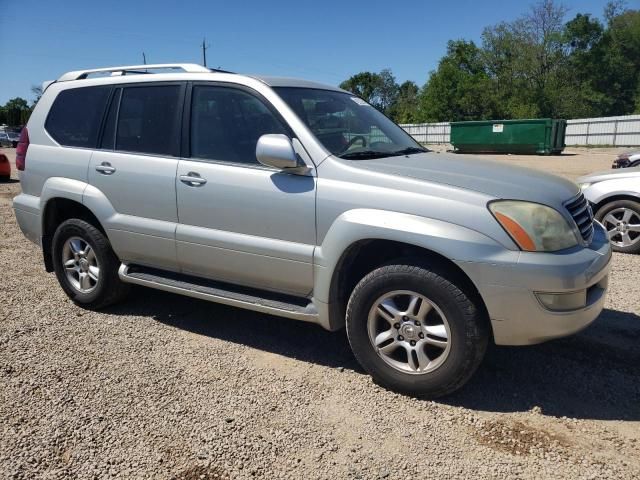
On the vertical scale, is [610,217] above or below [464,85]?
below

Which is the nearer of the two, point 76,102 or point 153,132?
point 153,132

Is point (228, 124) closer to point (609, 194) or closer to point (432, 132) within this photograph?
point (609, 194)

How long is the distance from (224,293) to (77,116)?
213 cm

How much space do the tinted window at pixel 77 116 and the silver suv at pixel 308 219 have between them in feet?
0.05

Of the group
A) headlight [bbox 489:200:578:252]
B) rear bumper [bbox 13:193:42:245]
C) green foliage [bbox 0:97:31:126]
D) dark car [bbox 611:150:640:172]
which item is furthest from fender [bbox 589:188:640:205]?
green foliage [bbox 0:97:31:126]

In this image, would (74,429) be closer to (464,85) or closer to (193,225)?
(193,225)

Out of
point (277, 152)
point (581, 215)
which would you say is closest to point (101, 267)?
point (277, 152)

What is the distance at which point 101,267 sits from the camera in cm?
445

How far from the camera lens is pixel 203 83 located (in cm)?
393

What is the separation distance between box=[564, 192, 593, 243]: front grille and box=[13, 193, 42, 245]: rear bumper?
417cm

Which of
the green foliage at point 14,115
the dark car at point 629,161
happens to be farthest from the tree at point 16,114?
the dark car at point 629,161

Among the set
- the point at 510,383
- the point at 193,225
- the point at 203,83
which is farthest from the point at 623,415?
the point at 203,83

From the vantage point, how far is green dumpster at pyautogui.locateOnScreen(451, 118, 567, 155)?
3044 cm

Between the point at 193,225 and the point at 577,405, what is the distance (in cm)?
268
